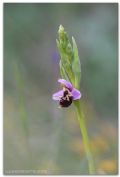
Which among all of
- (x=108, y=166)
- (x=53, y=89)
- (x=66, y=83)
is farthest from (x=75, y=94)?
(x=53, y=89)

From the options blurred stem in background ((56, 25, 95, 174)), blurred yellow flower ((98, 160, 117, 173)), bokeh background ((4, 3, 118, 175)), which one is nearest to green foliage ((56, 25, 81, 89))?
blurred stem in background ((56, 25, 95, 174))

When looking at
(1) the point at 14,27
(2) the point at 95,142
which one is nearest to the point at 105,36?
(1) the point at 14,27

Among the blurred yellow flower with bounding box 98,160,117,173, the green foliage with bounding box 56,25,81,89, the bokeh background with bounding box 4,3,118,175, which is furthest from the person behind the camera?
the bokeh background with bounding box 4,3,118,175

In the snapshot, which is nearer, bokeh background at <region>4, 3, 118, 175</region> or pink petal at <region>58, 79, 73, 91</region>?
pink petal at <region>58, 79, 73, 91</region>

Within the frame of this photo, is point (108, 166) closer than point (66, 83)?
No

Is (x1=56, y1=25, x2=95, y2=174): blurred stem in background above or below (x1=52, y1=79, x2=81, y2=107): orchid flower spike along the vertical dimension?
above

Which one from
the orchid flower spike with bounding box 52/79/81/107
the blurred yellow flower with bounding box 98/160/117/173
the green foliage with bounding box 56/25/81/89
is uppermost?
the green foliage with bounding box 56/25/81/89

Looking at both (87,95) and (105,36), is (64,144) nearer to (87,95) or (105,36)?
(87,95)

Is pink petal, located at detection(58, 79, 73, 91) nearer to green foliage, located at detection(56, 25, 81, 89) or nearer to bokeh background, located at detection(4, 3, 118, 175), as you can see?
green foliage, located at detection(56, 25, 81, 89)

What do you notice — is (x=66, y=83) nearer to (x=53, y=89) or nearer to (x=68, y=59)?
(x=68, y=59)

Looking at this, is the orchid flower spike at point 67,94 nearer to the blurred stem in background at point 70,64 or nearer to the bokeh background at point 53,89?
the blurred stem in background at point 70,64
